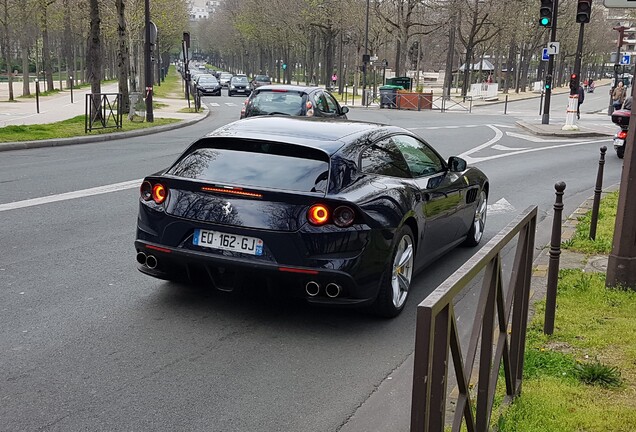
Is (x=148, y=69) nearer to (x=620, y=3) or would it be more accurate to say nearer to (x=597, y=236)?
(x=597, y=236)

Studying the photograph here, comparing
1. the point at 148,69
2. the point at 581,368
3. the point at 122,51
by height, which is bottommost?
the point at 581,368

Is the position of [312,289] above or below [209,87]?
above

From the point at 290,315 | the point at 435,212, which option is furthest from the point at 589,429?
the point at 435,212

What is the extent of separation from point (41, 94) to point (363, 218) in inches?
1784

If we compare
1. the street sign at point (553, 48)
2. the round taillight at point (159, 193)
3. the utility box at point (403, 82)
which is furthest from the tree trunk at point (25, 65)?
the round taillight at point (159, 193)

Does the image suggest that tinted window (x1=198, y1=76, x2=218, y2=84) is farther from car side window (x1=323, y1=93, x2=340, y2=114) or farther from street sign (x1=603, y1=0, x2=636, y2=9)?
street sign (x1=603, y1=0, x2=636, y2=9)

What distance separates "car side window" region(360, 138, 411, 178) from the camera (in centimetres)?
601

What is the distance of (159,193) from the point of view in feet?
18.7

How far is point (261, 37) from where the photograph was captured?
87.2 m

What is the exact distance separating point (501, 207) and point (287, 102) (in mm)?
6556

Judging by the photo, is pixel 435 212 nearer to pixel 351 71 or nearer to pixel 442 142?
pixel 442 142

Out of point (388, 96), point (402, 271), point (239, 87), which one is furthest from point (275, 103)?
point (239, 87)

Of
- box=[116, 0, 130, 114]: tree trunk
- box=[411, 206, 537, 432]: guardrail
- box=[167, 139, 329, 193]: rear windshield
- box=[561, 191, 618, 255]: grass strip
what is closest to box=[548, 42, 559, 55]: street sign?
box=[116, 0, 130, 114]: tree trunk

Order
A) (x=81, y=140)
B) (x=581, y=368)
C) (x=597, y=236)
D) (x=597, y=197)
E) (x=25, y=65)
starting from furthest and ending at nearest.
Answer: (x=25, y=65)
(x=81, y=140)
(x=597, y=236)
(x=597, y=197)
(x=581, y=368)
